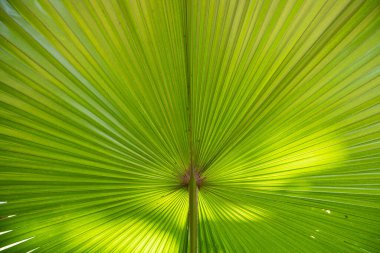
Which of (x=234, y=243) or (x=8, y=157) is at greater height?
(x=8, y=157)

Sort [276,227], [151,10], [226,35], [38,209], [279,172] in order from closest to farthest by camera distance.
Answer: [151,10] → [226,35] → [38,209] → [279,172] → [276,227]

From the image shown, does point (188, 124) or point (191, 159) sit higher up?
point (188, 124)

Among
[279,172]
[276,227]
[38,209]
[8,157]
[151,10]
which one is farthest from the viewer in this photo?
[276,227]

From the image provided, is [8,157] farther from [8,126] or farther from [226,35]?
[226,35]

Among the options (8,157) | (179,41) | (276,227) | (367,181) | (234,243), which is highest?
(179,41)

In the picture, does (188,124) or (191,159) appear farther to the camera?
(191,159)

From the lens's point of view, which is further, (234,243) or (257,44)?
(234,243)

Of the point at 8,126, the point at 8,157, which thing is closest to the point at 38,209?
the point at 8,157
